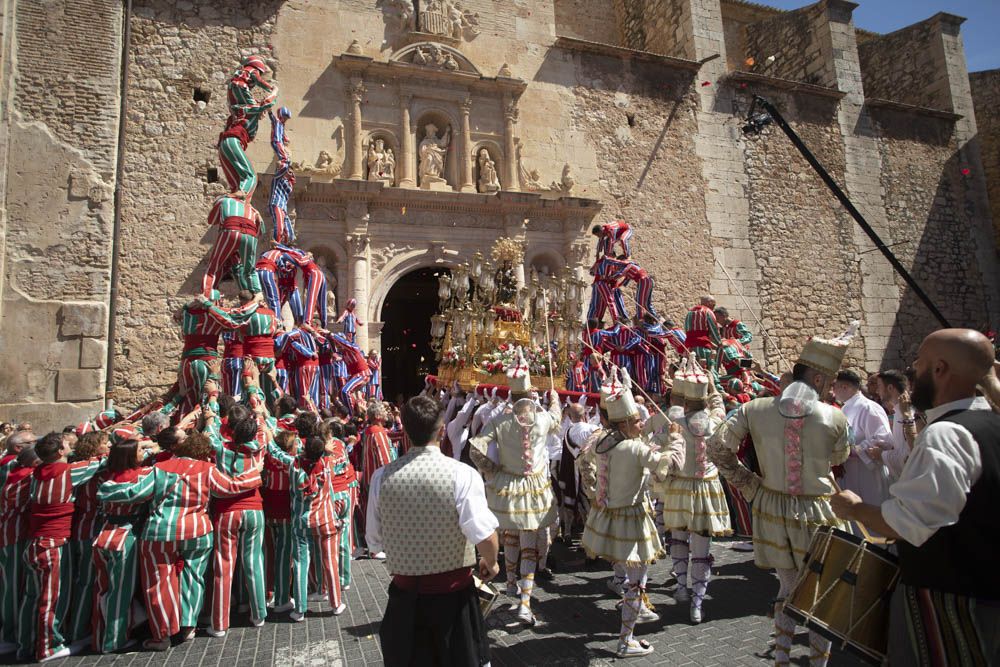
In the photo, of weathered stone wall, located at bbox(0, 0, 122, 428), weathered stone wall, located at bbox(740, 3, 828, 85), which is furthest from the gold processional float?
weathered stone wall, located at bbox(740, 3, 828, 85)

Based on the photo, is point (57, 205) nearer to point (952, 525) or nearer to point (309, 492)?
point (309, 492)

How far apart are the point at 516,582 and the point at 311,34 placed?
11.3m

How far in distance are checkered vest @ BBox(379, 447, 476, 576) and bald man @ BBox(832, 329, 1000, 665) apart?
161 cm

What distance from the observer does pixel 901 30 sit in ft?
61.8

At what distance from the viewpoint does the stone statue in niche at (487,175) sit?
12727 millimetres

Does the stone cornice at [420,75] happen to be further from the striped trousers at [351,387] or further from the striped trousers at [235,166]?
the striped trousers at [351,387]

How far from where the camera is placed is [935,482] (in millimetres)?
1953

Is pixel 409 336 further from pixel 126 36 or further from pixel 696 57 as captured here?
pixel 696 57

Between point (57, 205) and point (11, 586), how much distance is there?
313 inches

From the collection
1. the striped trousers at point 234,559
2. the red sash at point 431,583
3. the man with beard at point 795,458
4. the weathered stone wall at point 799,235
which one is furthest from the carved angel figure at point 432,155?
the red sash at point 431,583

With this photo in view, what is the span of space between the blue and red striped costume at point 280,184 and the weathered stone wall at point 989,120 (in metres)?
21.0

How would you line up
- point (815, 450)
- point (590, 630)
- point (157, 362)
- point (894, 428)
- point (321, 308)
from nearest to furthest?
point (815, 450) → point (590, 630) → point (894, 428) → point (321, 308) → point (157, 362)

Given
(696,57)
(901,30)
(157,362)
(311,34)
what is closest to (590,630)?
(157,362)

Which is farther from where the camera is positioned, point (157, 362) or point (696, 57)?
point (696, 57)
